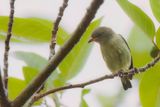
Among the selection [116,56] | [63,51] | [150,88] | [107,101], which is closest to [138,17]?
[150,88]

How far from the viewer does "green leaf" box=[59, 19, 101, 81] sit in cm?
129

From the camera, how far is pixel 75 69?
1.33 m

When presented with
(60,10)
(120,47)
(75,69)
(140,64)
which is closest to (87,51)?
(75,69)

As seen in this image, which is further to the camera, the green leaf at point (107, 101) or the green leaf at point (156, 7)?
the green leaf at point (107, 101)

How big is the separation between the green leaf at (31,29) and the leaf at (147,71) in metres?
0.22

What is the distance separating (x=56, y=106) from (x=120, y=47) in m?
1.37

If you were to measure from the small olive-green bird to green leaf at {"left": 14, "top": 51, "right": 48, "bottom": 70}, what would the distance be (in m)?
0.90

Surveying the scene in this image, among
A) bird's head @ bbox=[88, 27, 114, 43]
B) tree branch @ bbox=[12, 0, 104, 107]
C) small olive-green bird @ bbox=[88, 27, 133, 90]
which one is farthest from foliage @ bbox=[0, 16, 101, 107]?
bird's head @ bbox=[88, 27, 114, 43]

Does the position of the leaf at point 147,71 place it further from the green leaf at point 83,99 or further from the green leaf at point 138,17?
the green leaf at point 83,99

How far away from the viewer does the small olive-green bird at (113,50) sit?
2.32 m

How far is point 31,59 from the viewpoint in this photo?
129 centimetres

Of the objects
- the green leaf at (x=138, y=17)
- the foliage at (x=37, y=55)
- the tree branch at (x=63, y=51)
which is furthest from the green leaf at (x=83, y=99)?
the tree branch at (x=63, y=51)

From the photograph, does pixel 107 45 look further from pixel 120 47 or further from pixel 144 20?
pixel 144 20

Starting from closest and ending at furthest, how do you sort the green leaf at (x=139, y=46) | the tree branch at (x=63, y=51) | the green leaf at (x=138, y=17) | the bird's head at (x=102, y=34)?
1. the tree branch at (x=63, y=51)
2. the green leaf at (x=138, y=17)
3. the green leaf at (x=139, y=46)
4. the bird's head at (x=102, y=34)
